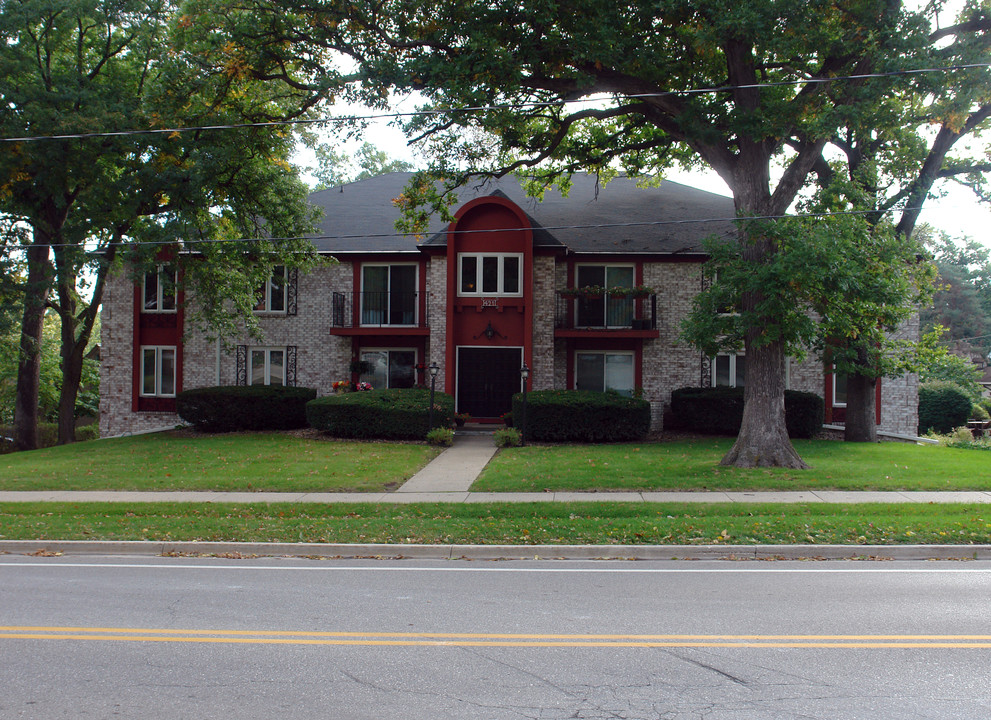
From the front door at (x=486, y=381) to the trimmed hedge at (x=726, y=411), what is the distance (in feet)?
16.9

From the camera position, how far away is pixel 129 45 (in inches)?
891

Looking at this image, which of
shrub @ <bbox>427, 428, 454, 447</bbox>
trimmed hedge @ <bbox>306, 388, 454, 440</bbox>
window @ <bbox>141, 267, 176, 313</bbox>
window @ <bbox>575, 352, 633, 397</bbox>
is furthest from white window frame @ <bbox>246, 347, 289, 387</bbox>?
window @ <bbox>575, 352, 633, 397</bbox>

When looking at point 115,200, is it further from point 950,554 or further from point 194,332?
point 950,554

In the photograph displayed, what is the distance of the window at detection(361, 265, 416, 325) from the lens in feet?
81.9

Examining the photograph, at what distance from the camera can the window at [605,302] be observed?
2441cm

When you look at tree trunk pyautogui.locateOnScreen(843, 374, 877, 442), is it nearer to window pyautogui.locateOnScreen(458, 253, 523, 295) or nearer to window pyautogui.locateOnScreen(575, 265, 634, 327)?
window pyautogui.locateOnScreen(575, 265, 634, 327)

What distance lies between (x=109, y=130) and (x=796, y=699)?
20.4 metres

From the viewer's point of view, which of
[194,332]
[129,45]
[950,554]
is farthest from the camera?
[194,332]

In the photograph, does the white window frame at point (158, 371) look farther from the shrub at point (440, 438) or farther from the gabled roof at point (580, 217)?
the shrub at point (440, 438)

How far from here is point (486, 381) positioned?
2405 cm

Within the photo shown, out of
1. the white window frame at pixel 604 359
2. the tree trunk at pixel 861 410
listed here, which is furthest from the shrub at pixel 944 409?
the white window frame at pixel 604 359

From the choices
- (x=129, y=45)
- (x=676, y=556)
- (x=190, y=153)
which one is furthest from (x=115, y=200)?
(x=676, y=556)

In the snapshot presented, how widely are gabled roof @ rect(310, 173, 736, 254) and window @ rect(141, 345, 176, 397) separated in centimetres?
664

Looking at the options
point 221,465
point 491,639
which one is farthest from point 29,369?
point 491,639
